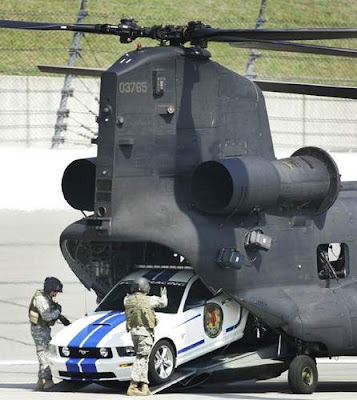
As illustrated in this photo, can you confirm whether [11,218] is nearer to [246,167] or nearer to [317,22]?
[246,167]

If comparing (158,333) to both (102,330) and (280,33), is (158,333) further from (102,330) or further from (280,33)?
(280,33)

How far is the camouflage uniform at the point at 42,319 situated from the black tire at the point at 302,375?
327cm

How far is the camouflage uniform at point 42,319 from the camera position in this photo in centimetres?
1688

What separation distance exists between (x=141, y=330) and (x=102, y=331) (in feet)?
2.41

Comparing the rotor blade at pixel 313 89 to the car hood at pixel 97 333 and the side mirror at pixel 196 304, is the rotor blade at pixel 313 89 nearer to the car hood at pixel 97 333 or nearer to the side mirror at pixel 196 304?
the side mirror at pixel 196 304

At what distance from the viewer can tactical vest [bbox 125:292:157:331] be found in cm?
1534

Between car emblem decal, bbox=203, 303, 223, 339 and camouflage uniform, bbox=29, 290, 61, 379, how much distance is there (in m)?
2.08

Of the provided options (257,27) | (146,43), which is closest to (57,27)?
(257,27)

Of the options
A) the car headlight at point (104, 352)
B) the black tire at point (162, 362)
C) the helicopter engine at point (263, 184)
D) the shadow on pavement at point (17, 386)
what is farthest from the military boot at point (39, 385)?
the helicopter engine at point (263, 184)

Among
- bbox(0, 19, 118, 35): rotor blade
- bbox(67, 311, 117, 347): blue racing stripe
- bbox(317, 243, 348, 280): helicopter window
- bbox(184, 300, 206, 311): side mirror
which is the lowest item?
bbox(67, 311, 117, 347): blue racing stripe

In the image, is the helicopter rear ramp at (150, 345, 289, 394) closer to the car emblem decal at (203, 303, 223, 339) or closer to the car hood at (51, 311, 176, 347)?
the car emblem decal at (203, 303, 223, 339)

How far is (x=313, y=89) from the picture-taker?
17.0m

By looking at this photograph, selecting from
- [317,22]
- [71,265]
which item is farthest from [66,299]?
[317,22]

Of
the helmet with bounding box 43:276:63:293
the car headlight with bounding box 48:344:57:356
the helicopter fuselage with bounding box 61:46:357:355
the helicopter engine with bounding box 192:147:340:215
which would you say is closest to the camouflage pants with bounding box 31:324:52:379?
the helmet with bounding box 43:276:63:293
